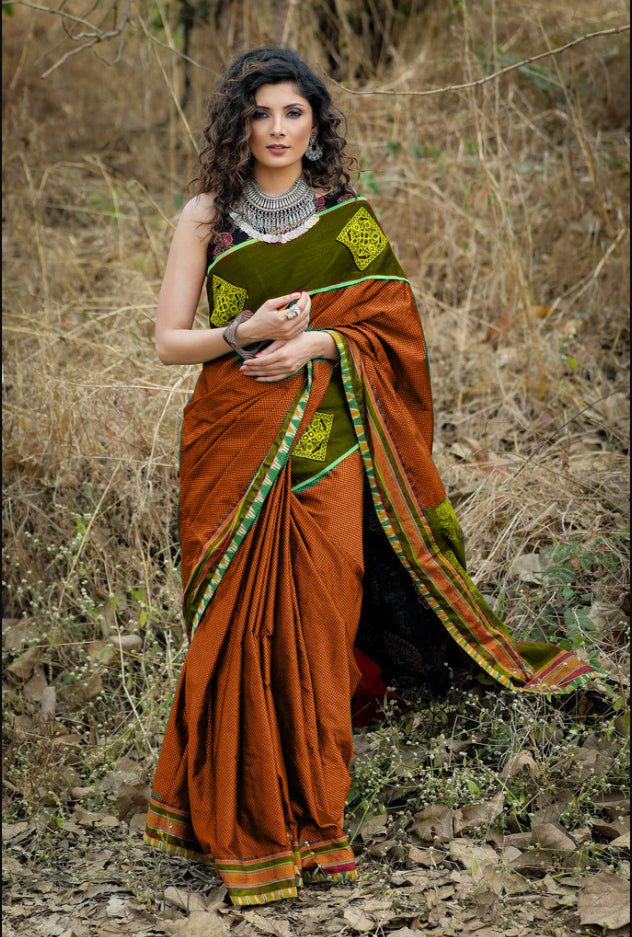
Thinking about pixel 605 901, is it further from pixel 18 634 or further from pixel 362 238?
pixel 18 634

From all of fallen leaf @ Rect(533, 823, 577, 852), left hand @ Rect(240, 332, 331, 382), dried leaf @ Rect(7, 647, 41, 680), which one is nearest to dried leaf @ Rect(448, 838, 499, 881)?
fallen leaf @ Rect(533, 823, 577, 852)

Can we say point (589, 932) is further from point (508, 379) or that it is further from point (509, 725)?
point (508, 379)

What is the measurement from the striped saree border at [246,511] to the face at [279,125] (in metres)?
0.50

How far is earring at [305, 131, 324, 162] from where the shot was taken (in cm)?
234

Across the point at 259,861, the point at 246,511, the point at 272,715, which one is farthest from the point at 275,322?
the point at 259,861

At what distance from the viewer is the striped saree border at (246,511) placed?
2.25 meters

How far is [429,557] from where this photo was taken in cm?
241

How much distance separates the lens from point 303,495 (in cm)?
231

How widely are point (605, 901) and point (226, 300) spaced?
1607 millimetres

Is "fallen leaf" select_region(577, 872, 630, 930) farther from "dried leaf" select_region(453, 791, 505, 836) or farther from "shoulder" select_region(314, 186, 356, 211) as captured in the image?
"shoulder" select_region(314, 186, 356, 211)

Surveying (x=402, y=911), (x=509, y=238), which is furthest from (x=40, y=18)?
(x=402, y=911)

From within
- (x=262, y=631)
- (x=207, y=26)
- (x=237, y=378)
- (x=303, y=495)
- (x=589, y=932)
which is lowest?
(x=589, y=932)

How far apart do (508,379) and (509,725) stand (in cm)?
188

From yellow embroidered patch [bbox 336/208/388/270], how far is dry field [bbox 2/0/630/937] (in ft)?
1.43
